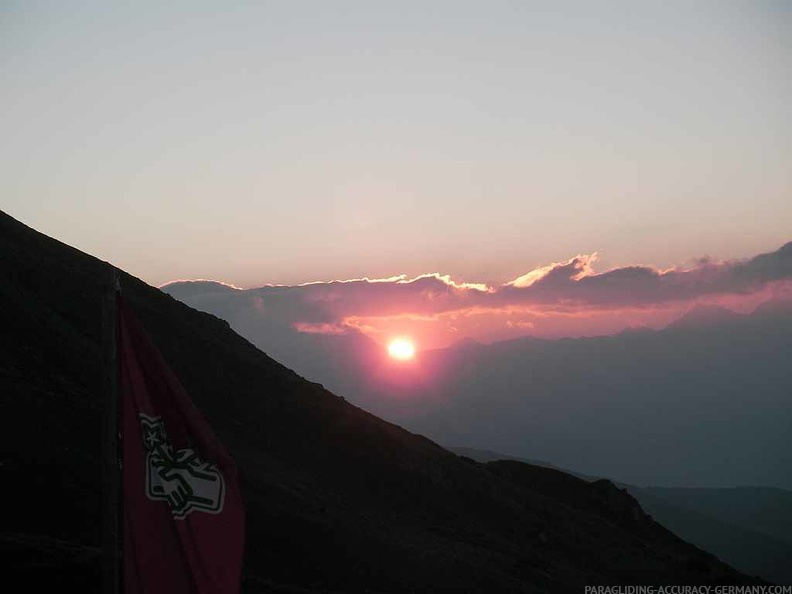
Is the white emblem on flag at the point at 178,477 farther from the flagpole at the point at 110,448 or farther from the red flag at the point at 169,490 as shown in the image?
the flagpole at the point at 110,448

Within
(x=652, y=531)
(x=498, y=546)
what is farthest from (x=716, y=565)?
(x=498, y=546)

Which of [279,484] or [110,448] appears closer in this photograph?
[110,448]

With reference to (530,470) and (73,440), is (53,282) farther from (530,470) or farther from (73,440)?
(530,470)

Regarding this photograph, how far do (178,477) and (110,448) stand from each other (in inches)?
35.6

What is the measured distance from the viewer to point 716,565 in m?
64.2

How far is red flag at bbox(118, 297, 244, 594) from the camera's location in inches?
385

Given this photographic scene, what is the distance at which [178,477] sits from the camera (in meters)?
9.93

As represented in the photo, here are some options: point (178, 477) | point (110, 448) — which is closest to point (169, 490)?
point (178, 477)

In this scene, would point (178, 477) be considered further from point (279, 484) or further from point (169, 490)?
point (279, 484)

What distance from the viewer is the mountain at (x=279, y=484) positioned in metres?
28.9

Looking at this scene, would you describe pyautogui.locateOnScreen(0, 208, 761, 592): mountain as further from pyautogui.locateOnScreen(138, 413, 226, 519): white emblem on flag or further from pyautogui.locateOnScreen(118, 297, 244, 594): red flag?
pyautogui.locateOnScreen(138, 413, 226, 519): white emblem on flag

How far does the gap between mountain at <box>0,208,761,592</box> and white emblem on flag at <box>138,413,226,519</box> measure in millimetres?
12080

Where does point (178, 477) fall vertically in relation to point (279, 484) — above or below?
above

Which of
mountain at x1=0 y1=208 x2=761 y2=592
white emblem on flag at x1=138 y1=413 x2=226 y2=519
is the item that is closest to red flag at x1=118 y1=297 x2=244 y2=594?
white emblem on flag at x1=138 y1=413 x2=226 y2=519
